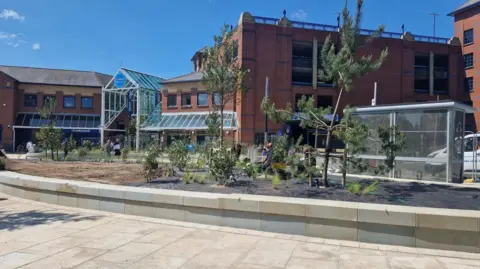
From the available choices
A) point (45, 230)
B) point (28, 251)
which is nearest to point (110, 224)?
point (45, 230)

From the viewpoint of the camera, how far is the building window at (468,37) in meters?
41.5

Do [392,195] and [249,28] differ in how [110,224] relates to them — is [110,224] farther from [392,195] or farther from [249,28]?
[249,28]

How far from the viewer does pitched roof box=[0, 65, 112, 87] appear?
4872cm

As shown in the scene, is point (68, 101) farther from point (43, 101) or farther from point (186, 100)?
point (186, 100)

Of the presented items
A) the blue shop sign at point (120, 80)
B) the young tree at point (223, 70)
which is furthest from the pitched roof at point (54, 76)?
the young tree at point (223, 70)

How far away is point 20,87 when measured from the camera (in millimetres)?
47406

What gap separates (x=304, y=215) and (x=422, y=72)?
43.3 m

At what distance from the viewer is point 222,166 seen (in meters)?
8.39

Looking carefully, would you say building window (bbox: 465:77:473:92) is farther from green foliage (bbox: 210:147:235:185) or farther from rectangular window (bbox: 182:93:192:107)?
green foliage (bbox: 210:147:235:185)

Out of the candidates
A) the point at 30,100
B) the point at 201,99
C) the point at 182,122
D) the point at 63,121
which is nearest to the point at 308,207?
the point at 182,122

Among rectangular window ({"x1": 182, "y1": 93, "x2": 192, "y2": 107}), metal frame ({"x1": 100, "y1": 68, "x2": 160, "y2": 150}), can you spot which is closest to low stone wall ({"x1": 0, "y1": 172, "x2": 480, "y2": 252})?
rectangular window ({"x1": 182, "y1": 93, "x2": 192, "y2": 107})

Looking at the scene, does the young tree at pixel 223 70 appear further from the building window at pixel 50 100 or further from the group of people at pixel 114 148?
the building window at pixel 50 100

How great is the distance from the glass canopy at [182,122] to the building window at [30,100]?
1689cm

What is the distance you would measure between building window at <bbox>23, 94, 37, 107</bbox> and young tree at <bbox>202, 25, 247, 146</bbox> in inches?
1746
